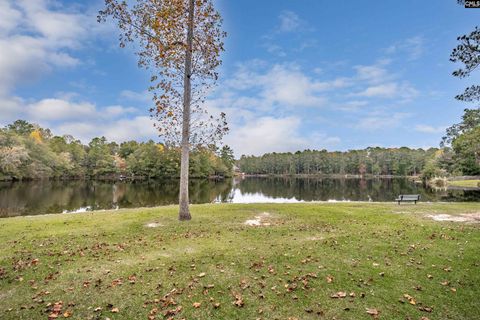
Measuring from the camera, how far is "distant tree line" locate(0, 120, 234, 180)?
7162 centimetres

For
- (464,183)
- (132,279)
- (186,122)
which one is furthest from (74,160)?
(464,183)

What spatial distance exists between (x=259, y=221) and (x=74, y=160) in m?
103

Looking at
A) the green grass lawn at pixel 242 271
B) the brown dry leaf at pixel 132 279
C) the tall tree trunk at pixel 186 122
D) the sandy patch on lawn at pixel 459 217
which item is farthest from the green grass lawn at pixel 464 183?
the brown dry leaf at pixel 132 279

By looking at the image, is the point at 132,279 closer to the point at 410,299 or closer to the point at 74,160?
the point at 410,299

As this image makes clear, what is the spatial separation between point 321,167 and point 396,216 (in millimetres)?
161584

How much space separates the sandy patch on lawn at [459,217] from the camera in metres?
14.6

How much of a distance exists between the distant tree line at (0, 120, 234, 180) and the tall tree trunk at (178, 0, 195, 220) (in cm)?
5937

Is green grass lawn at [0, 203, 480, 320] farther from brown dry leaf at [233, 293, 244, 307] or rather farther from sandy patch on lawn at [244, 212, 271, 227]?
sandy patch on lawn at [244, 212, 271, 227]

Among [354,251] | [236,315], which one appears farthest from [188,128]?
[236,315]

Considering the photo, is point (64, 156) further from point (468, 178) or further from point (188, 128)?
point (468, 178)

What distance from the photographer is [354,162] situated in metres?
167

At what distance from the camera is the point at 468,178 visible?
2736 inches

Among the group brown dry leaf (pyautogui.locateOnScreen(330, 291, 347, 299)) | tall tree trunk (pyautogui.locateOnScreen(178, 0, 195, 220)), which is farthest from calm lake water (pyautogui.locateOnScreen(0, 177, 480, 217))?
brown dry leaf (pyautogui.locateOnScreen(330, 291, 347, 299))

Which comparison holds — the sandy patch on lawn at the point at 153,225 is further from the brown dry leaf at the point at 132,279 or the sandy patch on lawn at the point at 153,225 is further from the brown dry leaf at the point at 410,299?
the brown dry leaf at the point at 410,299
